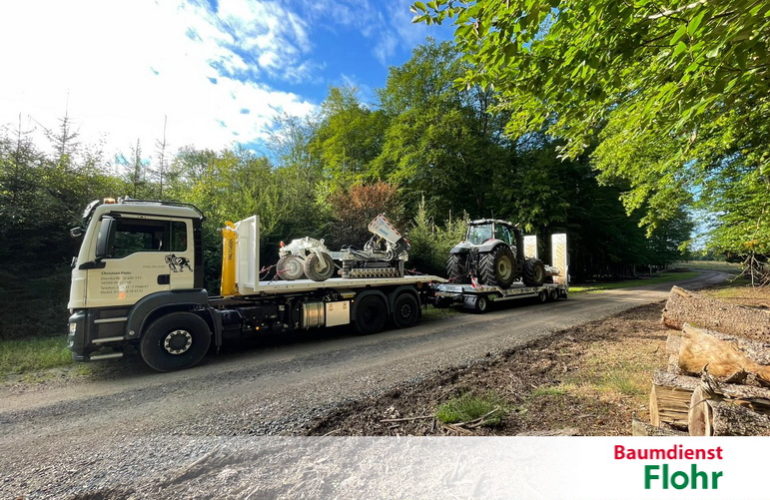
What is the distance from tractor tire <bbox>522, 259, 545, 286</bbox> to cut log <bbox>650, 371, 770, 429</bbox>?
30.5ft

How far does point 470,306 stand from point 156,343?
744cm

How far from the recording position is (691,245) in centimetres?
1162

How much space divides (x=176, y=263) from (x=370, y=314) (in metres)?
3.93

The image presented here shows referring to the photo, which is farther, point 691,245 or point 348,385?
point 691,245

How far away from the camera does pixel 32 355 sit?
18.3 feet

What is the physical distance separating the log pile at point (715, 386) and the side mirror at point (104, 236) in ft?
19.8

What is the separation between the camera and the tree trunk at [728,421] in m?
1.98

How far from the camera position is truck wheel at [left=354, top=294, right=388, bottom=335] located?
7379 mm

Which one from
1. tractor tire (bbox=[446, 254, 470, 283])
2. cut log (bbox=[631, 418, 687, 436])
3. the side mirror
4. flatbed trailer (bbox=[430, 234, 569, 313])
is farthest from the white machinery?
cut log (bbox=[631, 418, 687, 436])

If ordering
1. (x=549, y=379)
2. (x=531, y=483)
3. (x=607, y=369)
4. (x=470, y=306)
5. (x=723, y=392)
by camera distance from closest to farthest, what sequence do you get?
(x=531, y=483)
(x=723, y=392)
(x=549, y=379)
(x=607, y=369)
(x=470, y=306)

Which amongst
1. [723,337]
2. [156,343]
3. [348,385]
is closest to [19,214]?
[156,343]

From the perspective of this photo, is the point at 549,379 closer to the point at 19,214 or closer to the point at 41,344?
the point at 41,344

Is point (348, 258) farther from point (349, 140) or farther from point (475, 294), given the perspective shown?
point (349, 140)

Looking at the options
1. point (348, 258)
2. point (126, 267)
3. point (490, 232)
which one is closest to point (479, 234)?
point (490, 232)
